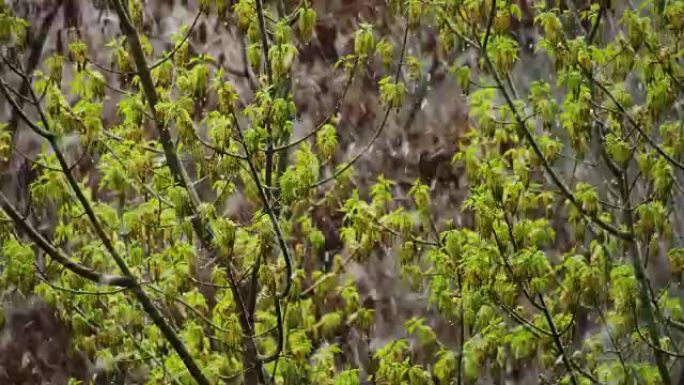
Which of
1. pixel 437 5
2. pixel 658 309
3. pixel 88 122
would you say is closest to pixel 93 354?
pixel 88 122

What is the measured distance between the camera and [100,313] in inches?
181

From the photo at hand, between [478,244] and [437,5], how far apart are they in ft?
3.17

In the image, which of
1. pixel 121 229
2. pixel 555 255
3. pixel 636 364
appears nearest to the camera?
pixel 636 364

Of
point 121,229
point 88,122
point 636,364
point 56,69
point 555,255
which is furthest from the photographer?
point 555,255

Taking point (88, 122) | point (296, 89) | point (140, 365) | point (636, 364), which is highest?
point (296, 89)

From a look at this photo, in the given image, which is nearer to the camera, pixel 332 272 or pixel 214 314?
pixel 214 314

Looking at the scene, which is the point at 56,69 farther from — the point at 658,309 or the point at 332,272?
the point at 658,309

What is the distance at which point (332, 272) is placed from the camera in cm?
529

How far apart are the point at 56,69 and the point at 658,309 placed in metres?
2.56

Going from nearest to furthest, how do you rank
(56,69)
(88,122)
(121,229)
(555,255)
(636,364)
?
(88,122)
(56,69)
(636,364)
(121,229)
(555,255)

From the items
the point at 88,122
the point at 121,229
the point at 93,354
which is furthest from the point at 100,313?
the point at 88,122

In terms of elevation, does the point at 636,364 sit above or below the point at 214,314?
below

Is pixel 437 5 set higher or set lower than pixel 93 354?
higher

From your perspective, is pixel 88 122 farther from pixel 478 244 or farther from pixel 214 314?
pixel 478 244
